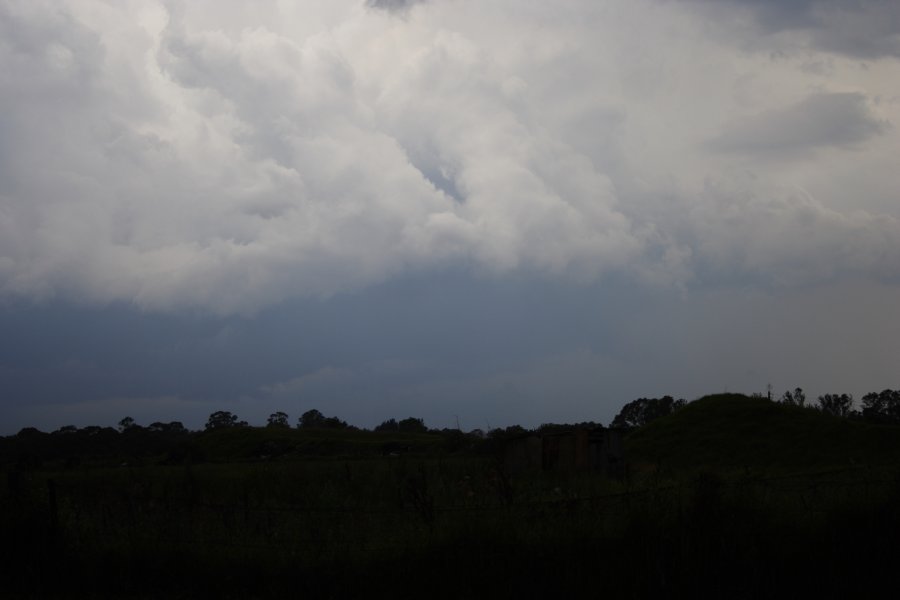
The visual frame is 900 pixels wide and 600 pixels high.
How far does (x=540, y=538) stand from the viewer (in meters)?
11.5

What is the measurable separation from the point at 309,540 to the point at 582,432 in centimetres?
2122

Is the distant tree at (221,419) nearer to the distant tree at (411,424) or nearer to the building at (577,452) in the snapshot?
the distant tree at (411,424)

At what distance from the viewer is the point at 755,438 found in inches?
1487

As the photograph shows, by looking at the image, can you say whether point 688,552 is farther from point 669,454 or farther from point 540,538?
point 669,454

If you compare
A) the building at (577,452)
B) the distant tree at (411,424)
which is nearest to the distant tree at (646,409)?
the distant tree at (411,424)

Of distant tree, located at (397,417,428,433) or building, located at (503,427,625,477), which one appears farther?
distant tree, located at (397,417,428,433)

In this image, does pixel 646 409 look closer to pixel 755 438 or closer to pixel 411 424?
pixel 411 424

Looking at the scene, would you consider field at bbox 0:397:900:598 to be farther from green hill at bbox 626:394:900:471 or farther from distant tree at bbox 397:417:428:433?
distant tree at bbox 397:417:428:433

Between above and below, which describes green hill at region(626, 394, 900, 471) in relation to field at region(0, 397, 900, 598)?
above

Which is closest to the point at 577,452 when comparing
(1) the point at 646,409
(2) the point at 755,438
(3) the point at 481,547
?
(2) the point at 755,438

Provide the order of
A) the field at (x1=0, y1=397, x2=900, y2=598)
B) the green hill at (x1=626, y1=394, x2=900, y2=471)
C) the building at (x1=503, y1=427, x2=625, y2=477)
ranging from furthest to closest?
the green hill at (x1=626, y1=394, x2=900, y2=471) < the building at (x1=503, y1=427, x2=625, y2=477) < the field at (x1=0, y1=397, x2=900, y2=598)

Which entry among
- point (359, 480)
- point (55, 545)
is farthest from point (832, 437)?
point (55, 545)

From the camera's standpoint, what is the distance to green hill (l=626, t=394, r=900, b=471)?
34.1 metres

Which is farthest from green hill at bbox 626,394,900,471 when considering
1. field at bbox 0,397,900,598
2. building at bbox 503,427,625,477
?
field at bbox 0,397,900,598
